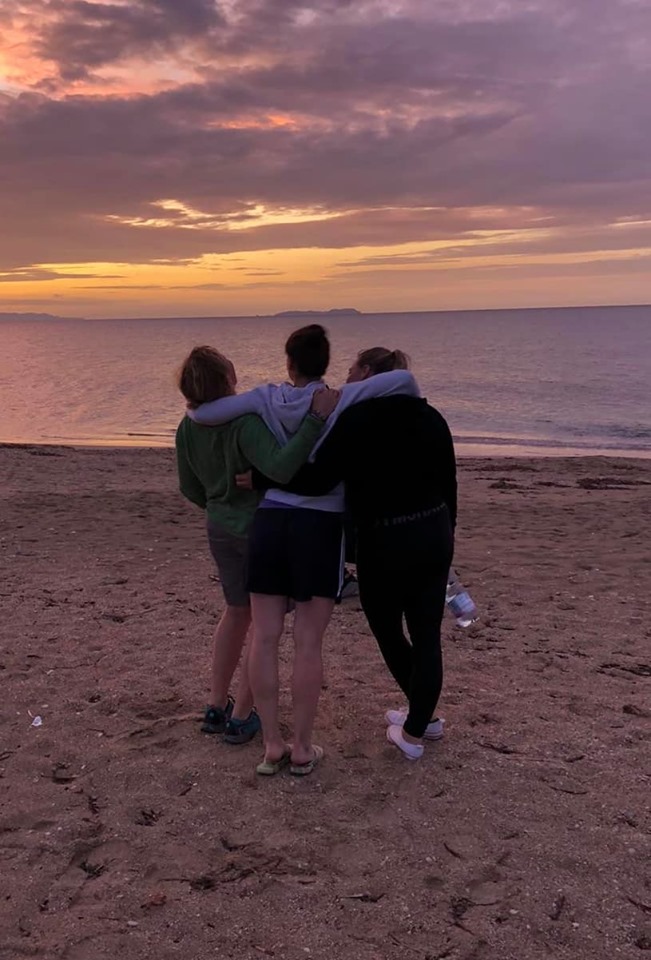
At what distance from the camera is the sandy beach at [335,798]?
8.52 feet

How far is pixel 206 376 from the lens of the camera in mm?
3209

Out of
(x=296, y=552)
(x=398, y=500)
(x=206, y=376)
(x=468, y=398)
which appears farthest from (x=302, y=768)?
(x=468, y=398)

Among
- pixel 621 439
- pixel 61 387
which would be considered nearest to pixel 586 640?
pixel 621 439

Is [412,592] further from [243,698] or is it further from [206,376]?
[206,376]

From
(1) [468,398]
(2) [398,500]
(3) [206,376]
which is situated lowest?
(1) [468,398]

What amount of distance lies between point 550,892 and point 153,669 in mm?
2778

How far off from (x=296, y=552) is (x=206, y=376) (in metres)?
0.82

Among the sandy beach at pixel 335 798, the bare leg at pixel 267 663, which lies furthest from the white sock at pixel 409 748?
the bare leg at pixel 267 663

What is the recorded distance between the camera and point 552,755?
3.74 meters

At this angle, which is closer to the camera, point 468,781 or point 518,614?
point 468,781

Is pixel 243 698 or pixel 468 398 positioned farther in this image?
pixel 468 398

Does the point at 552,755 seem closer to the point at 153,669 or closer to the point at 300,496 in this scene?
the point at 300,496

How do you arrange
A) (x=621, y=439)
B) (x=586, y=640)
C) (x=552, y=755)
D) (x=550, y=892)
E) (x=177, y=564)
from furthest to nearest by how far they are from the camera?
1. (x=621, y=439)
2. (x=177, y=564)
3. (x=586, y=640)
4. (x=552, y=755)
5. (x=550, y=892)

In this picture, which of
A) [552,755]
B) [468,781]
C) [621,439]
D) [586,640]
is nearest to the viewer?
[468,781]
